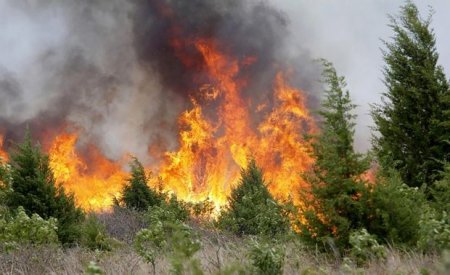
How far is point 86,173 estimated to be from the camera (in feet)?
175

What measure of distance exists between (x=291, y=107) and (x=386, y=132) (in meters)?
40.5

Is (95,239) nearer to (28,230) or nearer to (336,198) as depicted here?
(28,230)

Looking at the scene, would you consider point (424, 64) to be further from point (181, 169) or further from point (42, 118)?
point (42, 118)

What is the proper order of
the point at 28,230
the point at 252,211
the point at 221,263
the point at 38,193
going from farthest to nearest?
the point at 252,211 → the point at 38,193 → the point at 28,230 → the point at 221,263

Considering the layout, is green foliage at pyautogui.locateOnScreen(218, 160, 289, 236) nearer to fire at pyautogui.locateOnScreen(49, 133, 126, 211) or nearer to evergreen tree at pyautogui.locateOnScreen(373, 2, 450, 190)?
evergreen tree at pyautogui.locateOnScreen(373, 2, 450, 190)

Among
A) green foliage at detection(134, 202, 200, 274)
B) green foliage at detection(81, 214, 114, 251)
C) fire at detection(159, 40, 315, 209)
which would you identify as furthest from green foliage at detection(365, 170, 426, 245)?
fire at detection(159, 40, 315, 209)

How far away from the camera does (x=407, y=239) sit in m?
6.92

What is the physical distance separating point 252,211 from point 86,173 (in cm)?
3774

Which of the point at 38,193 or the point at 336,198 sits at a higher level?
the point at 38,193

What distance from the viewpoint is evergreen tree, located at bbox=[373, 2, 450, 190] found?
45.2 ft

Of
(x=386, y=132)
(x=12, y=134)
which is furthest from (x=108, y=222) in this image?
(x=12, y=134)

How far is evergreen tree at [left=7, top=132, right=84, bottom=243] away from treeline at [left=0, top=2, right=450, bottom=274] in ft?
0.11

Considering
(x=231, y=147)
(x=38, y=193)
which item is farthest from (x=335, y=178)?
(x=231, y=147)

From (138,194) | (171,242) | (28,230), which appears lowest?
(171,242)
